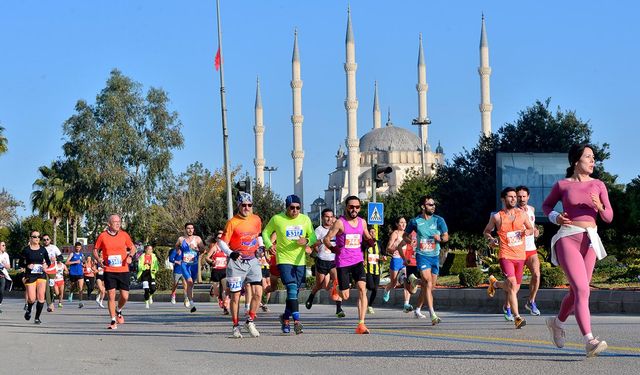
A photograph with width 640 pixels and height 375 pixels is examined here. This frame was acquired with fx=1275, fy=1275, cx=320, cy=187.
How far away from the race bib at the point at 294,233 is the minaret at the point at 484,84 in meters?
98.8

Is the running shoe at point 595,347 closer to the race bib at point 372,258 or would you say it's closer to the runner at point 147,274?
the race bib at point 372,258

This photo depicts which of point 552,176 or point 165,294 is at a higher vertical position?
point 552,176

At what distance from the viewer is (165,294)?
36969mm

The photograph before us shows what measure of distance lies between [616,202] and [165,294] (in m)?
20.2

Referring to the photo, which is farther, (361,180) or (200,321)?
(361,180)

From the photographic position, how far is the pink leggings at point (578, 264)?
9922 millimetres

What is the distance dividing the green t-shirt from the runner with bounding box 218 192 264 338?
183mm

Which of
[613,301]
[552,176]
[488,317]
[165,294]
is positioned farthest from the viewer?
[552,176]

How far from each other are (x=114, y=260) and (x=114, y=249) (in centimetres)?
18

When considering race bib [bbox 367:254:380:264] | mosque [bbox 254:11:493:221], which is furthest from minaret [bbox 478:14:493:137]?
race bib [bbox 367:254:380:264]

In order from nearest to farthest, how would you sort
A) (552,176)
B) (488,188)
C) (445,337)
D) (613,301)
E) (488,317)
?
(445,337)
(488,317)
(613,301)
(552,176)
(488,188)

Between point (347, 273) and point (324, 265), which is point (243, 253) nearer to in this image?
point (347, 273)

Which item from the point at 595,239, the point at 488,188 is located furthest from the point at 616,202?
the point at 595,239

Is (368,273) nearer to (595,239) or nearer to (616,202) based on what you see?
(595,239)
